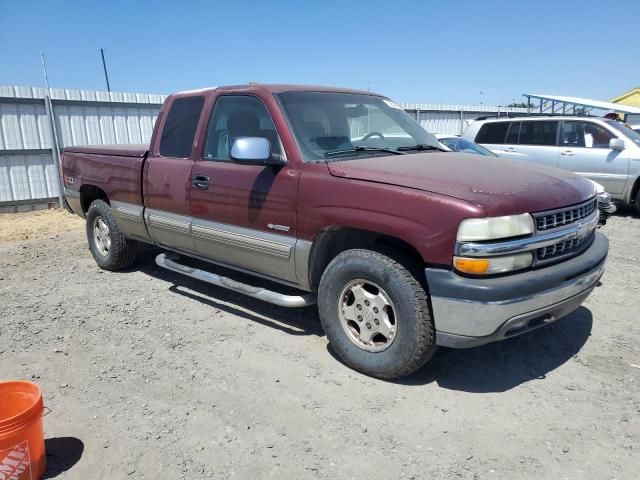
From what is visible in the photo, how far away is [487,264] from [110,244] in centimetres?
444

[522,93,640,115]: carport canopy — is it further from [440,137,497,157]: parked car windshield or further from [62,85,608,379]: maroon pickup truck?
[62,85,608,379]: maroon pickup truck

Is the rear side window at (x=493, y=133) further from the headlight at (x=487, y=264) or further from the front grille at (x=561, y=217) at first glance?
the headlight at (x=487, y=264)

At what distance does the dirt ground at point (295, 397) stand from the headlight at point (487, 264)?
0.89m

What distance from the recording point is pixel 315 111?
4.01m

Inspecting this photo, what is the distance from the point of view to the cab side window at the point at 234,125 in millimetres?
4000

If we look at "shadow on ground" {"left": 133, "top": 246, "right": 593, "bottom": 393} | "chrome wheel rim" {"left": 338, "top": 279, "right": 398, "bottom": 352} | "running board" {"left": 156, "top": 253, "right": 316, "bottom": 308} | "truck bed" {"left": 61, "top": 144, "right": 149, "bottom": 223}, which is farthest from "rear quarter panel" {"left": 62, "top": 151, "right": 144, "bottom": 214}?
"chrome wheel rim" {"left": 338, "top": 279, "right": 398, "bottom": 352}

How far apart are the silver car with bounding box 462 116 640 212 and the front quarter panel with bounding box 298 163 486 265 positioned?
23.2 feet

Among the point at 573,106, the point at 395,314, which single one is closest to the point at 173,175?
the point at 395,314

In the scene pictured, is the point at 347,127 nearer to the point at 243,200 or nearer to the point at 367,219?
the point at 243,200

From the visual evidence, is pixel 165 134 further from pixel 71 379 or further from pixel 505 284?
pixel 505 284

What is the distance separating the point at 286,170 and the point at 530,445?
2.33 metres

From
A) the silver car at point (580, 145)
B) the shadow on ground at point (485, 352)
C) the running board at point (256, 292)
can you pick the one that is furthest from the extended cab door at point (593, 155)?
the running board at point (256, 292)

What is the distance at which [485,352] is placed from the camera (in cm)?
382

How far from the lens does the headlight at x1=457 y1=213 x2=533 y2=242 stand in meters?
2.79
